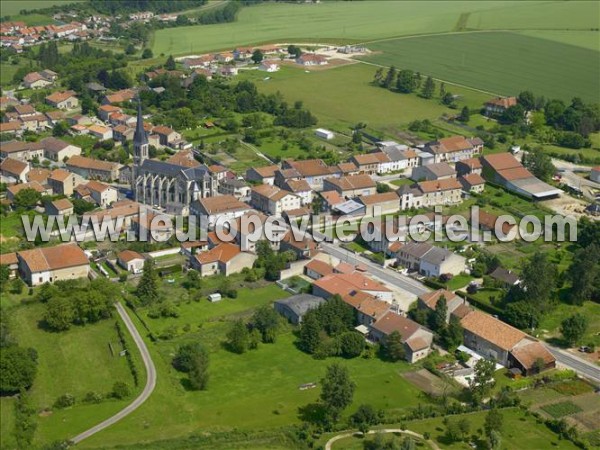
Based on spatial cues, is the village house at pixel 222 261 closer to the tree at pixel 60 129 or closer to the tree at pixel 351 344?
the tree at pixel 351 344

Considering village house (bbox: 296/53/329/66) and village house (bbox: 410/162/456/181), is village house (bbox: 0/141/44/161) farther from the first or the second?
village house (bbox: 296/53/329/66)

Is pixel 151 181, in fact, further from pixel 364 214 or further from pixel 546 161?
pixel 546 161

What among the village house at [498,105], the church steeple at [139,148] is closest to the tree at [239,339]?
the church steeple at [139,148]

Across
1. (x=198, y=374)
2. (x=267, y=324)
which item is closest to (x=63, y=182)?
(x=267, y=324)

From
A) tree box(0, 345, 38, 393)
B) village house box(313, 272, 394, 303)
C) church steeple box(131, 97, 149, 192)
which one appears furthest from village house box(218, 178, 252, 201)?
tree box(0, 345, 38, 393)

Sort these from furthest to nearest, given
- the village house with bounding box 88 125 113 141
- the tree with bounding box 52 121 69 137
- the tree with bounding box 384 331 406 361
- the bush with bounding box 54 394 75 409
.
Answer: the tree with bounding box 52 121 69 137
the village house with bounding box 88 125 113 141
the tree with bounding box 384 331 406 361
the bush with bounding box 54 394 75 409

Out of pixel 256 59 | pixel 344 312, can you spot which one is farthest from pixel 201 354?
pixel 256 59
